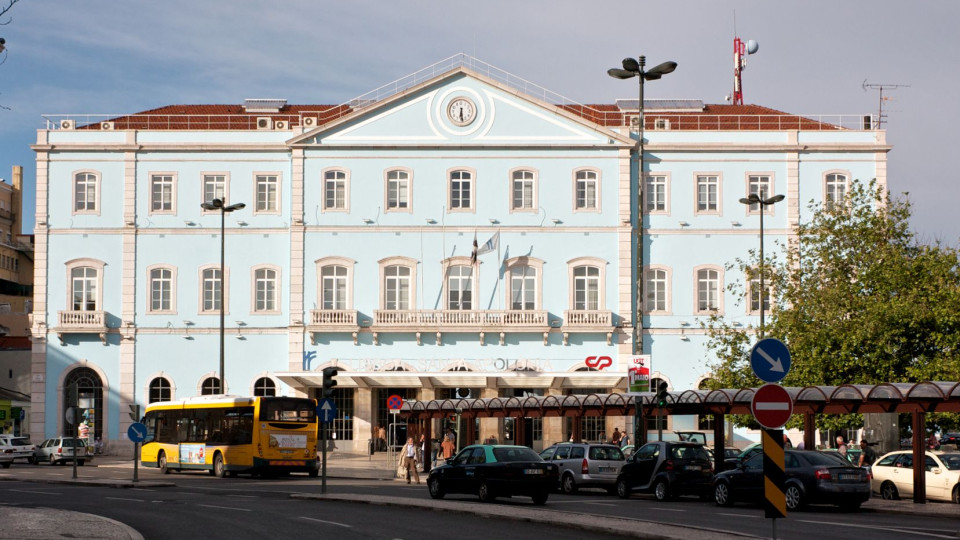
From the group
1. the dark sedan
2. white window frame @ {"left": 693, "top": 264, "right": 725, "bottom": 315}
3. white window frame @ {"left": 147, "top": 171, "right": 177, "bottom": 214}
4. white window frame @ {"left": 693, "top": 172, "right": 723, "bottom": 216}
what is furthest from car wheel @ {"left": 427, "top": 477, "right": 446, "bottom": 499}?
white window frame @ {"left": 147, "top": 171, "right": 177, "bottom": 214}

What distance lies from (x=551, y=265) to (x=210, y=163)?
1621 cm

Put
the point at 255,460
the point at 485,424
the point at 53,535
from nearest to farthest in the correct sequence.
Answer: the point at 53,535, the point at 255,460, the point at 485,424

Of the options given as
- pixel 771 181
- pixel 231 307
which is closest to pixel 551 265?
pixel 771 181

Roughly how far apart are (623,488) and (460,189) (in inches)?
1065

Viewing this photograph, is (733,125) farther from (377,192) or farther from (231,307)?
(231,307)

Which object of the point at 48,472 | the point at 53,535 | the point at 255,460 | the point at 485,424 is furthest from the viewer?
the point at 485,424

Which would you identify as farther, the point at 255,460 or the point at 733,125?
the point at 733,125

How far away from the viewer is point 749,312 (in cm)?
5888

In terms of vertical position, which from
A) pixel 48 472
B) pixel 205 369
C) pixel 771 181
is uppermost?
pixel 771 181

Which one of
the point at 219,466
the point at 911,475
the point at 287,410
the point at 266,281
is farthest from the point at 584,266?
the point at 911,475

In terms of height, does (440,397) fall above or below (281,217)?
below

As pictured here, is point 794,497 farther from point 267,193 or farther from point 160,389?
point 160,389

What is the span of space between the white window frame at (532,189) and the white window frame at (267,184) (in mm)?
10417

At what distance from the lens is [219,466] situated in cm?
4550
